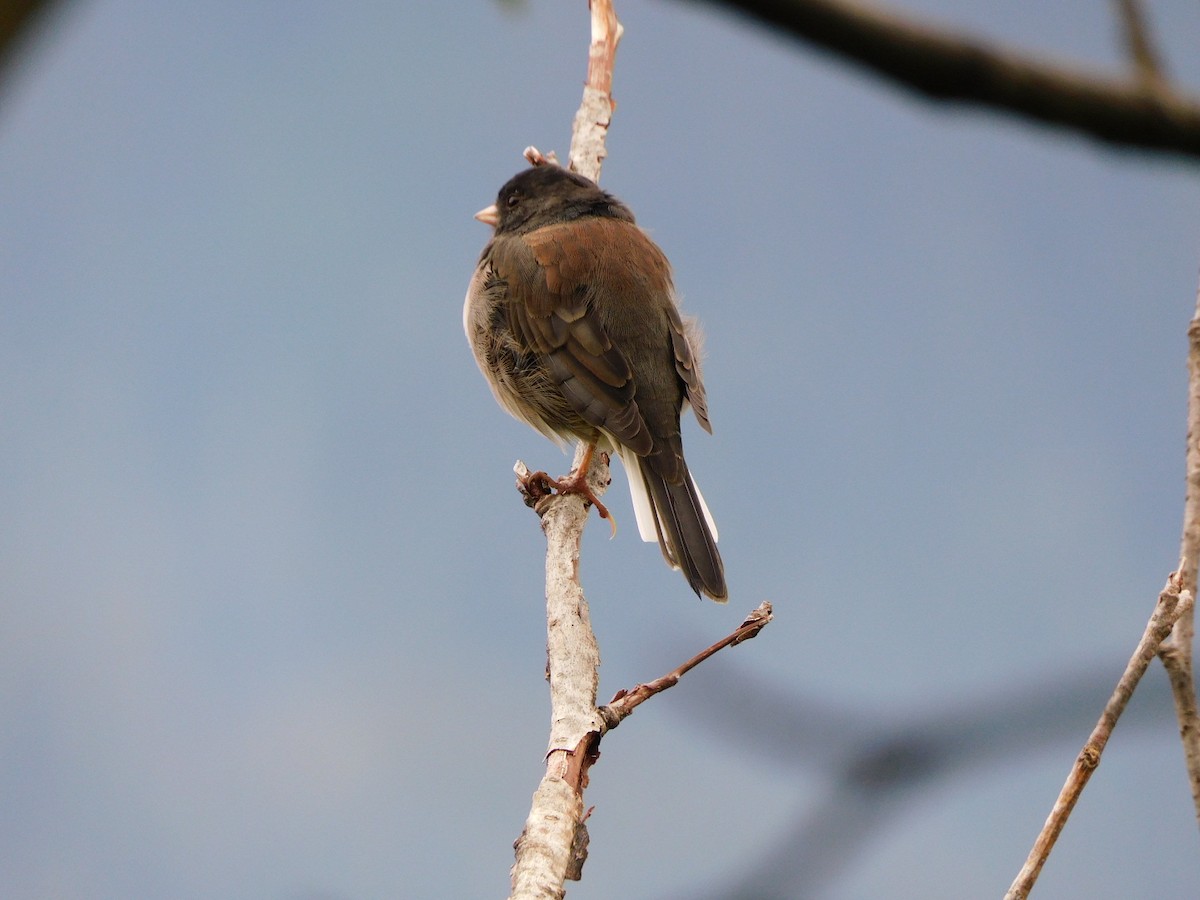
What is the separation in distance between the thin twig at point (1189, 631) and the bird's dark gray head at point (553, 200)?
278cm

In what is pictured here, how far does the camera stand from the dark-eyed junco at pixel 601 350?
145 inches

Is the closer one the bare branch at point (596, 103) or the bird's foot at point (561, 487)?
the bird's foot at point (561, 487)

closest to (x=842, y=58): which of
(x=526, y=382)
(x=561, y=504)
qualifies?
(x=561, y=504)

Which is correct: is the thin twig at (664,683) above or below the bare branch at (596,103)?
below

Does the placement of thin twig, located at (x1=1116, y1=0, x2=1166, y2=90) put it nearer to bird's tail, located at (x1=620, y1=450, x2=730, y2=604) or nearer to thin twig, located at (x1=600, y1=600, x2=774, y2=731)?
thin twig, located at (x1=600, y1=600, x2=774, y2=731)

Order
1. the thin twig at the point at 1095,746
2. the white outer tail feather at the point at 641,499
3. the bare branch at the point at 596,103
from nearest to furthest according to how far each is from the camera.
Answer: the thin twig at the point at 1095,746, the white outer tail feather at the point at 641,499, the bare branch at the point at 596,103

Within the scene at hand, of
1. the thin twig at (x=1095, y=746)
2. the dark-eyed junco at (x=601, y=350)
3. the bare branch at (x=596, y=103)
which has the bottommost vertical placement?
the thin twig at (x=1095, y=746)

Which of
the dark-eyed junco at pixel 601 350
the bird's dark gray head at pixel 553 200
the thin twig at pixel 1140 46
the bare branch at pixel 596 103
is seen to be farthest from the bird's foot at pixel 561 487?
the thin twig at pixel 1140 46

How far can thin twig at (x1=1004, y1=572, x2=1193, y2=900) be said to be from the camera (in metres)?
1.62

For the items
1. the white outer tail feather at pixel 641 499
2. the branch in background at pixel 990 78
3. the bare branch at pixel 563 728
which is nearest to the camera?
the branch in background at pixel 990 78

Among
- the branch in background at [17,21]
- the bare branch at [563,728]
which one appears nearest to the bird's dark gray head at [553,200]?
the bare branch at [563,728]

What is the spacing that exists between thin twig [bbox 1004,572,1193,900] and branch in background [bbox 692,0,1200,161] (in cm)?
121

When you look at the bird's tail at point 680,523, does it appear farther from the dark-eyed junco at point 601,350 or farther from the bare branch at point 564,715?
Answer: the bare branch at point 564,715

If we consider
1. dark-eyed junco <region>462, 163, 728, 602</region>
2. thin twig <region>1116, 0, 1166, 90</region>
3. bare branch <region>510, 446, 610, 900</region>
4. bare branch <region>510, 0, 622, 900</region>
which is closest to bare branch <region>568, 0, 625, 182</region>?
dark-eyed junco <region>462, 163, 728, 602</region>
